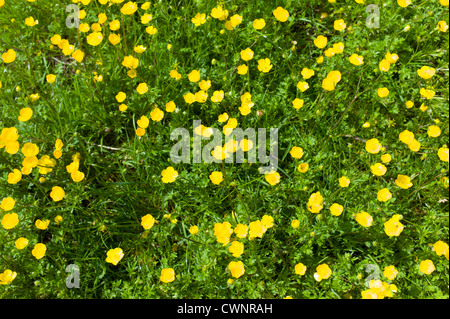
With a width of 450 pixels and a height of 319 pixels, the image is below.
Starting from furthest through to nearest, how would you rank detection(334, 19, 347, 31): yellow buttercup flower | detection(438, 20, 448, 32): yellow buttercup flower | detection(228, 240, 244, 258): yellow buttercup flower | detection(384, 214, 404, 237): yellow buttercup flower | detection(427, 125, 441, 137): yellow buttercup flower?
detection(334, 19, 347, 31): yellow buttercup flower, detection(438, 20, 448, 32): yellow buttercup flower, detection(427, 125, 441, 137): yellow buttercup flower, detection(384, 214, 404, 237): yellow buttercup flower, detection(228, 240, 244, 258): yellow buttercup flower

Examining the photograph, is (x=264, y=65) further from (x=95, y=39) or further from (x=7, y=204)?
(x=7, y=204)

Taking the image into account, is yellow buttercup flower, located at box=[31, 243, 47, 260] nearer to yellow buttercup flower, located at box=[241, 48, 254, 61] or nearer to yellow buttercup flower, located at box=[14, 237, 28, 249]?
yellow buttercup flower, located at box=[14, 237, 28, 249]

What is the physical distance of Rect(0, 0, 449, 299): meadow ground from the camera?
8.05 feet

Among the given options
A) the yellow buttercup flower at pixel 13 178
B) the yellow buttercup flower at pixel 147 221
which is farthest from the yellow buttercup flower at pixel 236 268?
the yellow buttercup flower at pixel 13 178

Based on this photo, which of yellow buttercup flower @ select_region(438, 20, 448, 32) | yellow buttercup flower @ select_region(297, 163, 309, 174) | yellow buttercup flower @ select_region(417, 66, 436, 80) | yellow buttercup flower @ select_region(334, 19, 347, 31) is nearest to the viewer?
yellow buttercup flower @ select_region(297, 163, 309, 174)

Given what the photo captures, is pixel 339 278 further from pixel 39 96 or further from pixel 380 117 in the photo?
pixel 39 96

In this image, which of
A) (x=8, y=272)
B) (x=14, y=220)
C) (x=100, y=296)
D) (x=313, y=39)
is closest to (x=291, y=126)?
(x=313, y=39)

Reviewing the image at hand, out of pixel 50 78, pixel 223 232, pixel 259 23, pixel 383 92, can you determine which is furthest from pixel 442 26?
pixel 50 78

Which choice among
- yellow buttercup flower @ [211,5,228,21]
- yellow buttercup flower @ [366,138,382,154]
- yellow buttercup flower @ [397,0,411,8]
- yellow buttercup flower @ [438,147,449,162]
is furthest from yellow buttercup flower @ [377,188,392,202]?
yellow buttercup flower @ [211,5,228,21]

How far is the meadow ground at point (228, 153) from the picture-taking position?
8.05 feet

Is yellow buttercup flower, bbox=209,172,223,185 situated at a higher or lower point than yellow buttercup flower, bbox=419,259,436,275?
higher

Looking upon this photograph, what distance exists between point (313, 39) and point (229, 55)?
89 centimetres

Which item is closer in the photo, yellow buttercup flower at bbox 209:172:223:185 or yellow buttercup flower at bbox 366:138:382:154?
yellow buttercup flower at bbox 209:172:223:185

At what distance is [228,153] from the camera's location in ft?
8.53
